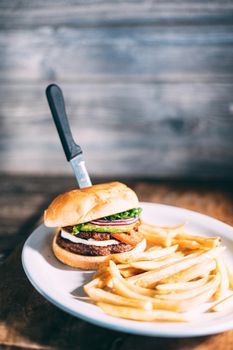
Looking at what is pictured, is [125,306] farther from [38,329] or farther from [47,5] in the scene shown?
[47,5]

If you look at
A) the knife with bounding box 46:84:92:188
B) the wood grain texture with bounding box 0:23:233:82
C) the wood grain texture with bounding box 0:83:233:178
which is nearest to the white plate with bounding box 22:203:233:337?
the knife with bounding box 46:84:92:188

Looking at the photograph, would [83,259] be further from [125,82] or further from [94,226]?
[125,82]

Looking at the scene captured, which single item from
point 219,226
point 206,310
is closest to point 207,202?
point 219,226

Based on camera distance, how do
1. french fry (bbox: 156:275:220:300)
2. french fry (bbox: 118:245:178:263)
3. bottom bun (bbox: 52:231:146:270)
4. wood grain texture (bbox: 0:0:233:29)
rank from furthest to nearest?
wood grain texture (bbox: 0:0:233:29)
bottom bun (bbox: 52:231:146:270)
french fry (bbox: 118:245:178:263)
french fry (bbox: 156:275:220:300)

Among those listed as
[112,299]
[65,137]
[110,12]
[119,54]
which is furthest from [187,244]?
[110,12]

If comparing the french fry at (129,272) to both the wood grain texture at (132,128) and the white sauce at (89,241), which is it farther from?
the wood grain texture at (132,128)

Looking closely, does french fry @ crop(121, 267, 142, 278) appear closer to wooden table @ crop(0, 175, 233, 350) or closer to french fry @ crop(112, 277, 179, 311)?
french fry @ crop(112, 277, 179, 311)
